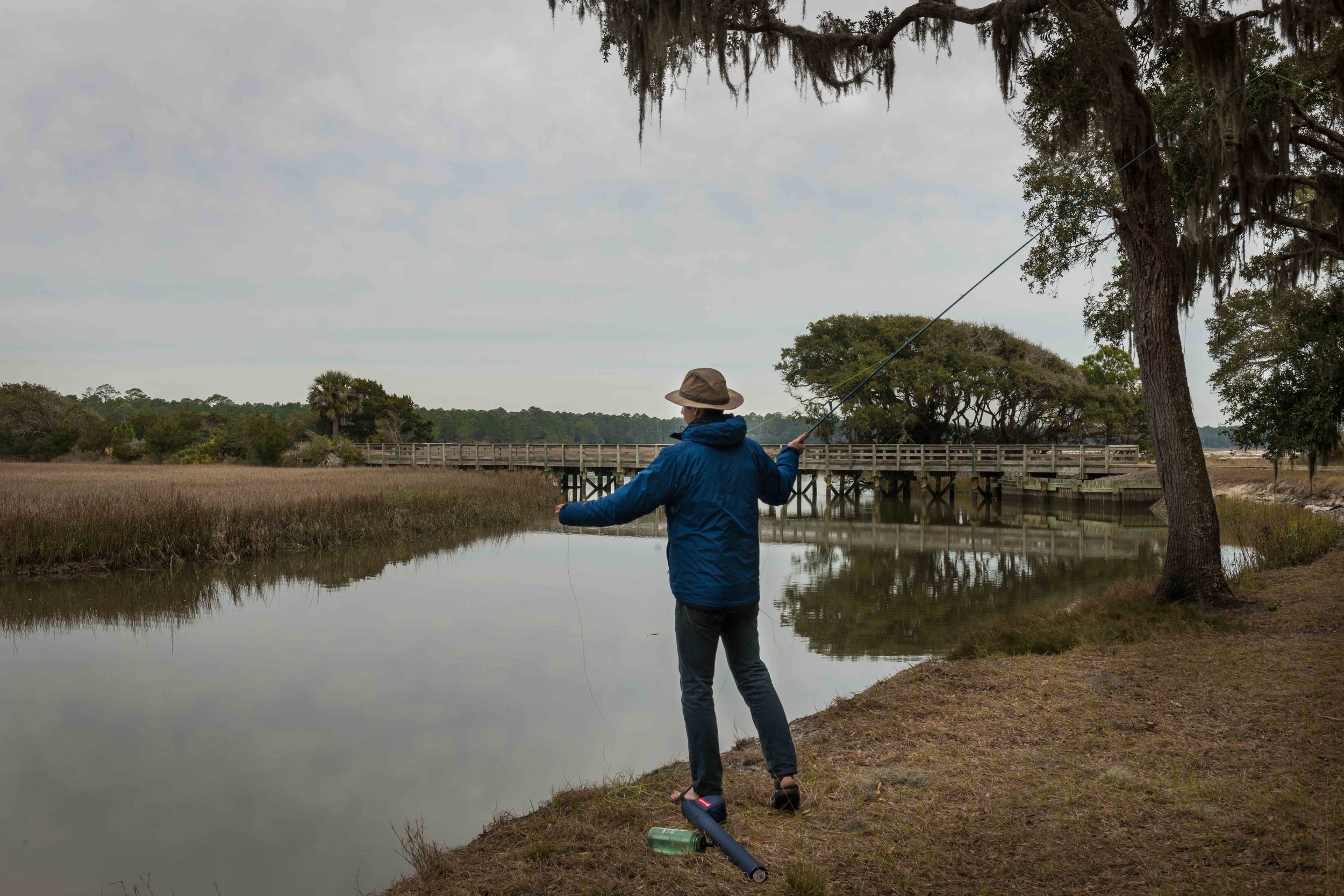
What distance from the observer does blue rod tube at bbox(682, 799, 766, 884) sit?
3.30m

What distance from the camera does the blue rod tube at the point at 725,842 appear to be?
330 cm

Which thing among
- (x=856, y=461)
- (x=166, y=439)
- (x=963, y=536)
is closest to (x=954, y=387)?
(x=856, y=461)

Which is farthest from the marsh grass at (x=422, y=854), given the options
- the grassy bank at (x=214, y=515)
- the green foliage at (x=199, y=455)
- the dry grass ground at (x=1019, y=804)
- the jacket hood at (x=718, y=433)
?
the green foliage at (x=199, y=455)

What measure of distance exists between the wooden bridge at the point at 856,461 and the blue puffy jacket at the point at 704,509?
23192 mm

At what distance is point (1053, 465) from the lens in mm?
32938

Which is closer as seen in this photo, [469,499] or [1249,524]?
[1249,524]

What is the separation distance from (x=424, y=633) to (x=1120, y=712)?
23.4 feet

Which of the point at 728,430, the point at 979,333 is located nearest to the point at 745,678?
the point at 728,430

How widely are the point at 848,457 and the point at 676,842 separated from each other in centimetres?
3362

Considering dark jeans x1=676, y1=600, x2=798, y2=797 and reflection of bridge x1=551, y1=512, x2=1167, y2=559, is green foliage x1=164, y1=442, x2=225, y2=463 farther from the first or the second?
dark jeans x1=676, y1=600, x2=798, y2=797

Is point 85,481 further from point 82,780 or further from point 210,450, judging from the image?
point 210,450

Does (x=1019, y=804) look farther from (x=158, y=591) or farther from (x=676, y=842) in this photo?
(x=158, y=591)

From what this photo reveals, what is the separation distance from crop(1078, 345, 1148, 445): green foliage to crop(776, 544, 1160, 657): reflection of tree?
2158 cm

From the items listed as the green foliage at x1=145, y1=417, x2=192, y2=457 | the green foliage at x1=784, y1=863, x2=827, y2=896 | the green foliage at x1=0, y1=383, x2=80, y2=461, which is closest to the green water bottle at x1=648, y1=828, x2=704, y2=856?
the green foliage at x1=784, y1=863, x2=827, y2=896
